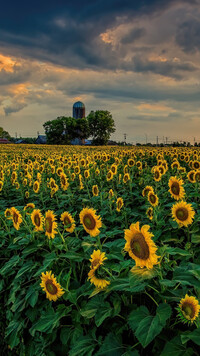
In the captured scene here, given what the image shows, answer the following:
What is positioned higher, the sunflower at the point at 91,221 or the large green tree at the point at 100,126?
the large green tree at the point at 100,126

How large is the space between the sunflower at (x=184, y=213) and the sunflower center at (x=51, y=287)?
3.73 ft

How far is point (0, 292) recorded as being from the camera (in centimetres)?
318

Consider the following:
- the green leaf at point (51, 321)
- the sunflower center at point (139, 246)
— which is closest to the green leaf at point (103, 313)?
the green leaf at point (51, 321)

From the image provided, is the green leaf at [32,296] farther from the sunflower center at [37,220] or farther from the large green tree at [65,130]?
the large green tree at [65,130]

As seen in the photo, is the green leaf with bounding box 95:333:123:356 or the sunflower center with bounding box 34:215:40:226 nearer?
the green leaf with bounding box 95:333:123:356

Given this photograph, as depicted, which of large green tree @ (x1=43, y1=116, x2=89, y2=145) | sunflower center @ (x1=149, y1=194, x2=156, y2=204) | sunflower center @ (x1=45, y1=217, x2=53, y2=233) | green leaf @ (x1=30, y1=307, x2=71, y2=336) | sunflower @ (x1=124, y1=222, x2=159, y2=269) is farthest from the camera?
large green tree @ (x1=43, y1=116, x2=89, y2=145)

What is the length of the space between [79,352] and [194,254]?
54.2 inches

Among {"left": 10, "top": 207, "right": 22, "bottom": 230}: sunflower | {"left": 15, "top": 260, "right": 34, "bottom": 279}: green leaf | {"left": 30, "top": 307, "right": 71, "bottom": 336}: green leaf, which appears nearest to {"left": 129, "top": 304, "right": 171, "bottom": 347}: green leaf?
{"left": 30, "top": 307, "right": 71, "bottom": 336}: green leaf

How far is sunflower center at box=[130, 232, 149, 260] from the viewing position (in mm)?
1522

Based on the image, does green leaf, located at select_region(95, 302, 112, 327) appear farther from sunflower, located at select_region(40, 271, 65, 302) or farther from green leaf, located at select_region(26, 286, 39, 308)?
green leaf, located at select_region(26, 286, 39, 308)

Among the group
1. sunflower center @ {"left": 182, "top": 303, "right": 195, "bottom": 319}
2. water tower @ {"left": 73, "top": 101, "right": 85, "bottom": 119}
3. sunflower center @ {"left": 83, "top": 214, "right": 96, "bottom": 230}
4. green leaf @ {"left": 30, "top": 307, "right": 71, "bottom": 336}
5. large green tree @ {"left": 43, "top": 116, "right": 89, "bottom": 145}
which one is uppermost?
water tower @ {"left": 73, "top": 101, "right": 85, "bottom": 119}

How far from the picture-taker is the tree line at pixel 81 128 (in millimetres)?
74125

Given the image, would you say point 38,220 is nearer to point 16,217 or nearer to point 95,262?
point 16,217

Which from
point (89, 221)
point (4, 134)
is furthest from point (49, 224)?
point (4, 134)
